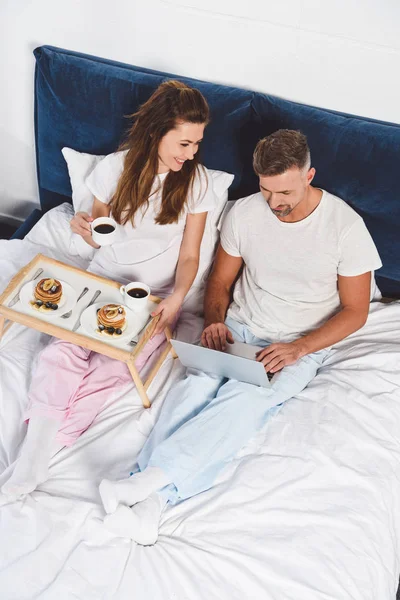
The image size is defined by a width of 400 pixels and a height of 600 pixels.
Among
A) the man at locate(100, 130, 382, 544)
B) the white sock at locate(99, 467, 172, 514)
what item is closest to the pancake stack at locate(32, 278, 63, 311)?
the man at locate(100, 130, 382, 544)

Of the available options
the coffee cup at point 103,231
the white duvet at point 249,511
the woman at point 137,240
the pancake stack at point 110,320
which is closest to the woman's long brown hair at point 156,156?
the woman at point 137,240

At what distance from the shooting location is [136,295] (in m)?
1.77

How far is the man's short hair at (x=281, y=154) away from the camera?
5.46 feet

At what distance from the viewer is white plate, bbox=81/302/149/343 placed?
1.72 m

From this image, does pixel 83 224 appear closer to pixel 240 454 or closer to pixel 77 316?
pixel 77 316

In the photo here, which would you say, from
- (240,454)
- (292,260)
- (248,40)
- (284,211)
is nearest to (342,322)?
(292,260)

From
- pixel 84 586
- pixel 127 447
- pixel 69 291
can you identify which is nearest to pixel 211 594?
pixel 84 586

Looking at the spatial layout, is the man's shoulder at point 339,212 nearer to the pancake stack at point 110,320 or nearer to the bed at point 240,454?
the bed at point 240,454

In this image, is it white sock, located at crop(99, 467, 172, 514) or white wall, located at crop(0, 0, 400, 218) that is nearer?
white sock, located at crop(99, 467, 172, 514)

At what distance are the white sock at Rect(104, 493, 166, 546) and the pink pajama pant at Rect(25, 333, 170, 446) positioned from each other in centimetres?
31

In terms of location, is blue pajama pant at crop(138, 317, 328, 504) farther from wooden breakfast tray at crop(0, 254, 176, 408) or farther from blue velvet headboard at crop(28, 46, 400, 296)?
blue velvet headboard at crop(28, 46, 400, 296)

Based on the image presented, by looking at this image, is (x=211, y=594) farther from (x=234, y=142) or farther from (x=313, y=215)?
(x=234, y=142)

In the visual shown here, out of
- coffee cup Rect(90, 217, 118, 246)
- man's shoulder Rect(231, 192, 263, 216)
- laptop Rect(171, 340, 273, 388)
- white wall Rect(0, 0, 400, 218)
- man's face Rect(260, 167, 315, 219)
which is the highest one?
white wall Rect(0, 0, 400, 218)

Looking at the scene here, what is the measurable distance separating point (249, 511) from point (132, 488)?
0.31 metres
